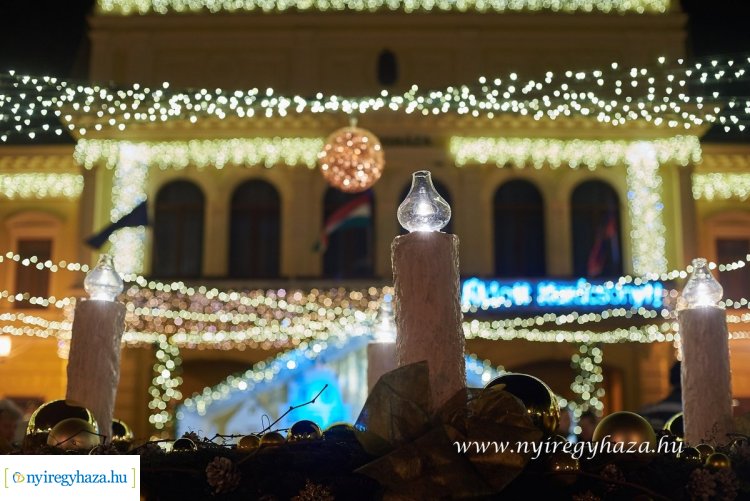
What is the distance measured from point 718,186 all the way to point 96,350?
1617cm

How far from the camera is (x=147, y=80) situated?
1812 centimetres

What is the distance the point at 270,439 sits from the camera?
9.66ft

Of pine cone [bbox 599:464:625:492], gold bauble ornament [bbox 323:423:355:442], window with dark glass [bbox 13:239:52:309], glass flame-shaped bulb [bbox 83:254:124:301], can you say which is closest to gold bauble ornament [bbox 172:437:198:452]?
gold bauble ornament [bbox 323:423:355:442]

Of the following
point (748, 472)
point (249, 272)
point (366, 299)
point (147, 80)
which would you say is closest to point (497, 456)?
point (748, 472)

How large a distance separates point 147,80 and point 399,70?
4.86 metres

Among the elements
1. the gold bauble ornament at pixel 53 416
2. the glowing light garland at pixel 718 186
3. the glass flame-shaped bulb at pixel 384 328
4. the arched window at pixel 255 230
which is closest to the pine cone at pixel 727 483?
the gold bauble ornament at pixel 53 416

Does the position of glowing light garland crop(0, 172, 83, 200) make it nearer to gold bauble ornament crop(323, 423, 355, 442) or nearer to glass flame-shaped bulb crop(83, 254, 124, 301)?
glass flame-shaped bulb crop(83, 254, 124, 301)

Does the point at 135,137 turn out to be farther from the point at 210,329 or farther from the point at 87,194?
the point at 210,329

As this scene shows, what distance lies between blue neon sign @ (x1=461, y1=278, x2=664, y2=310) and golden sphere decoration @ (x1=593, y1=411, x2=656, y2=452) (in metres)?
12.5

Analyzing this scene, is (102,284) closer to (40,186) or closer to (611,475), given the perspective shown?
(611,475)

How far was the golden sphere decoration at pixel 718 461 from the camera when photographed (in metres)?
2.84

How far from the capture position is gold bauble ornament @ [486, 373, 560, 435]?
121 inches

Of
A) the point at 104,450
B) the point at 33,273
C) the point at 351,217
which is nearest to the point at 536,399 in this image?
the point at 104,450

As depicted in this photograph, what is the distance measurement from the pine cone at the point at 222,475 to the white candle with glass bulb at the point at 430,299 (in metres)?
0.64
